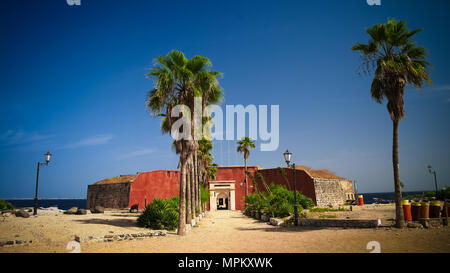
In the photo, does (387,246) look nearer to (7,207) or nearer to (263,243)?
(263,243)

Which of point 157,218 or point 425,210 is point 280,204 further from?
point 157,218

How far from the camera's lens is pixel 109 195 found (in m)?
34.4

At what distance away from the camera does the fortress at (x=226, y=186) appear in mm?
31078

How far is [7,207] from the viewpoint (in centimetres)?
2020

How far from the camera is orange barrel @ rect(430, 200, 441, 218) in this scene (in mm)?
10414

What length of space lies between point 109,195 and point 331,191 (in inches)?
1168

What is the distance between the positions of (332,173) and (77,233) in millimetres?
34840

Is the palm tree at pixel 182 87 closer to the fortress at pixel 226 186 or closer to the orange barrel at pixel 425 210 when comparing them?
the orange barrel at pixel 425 210

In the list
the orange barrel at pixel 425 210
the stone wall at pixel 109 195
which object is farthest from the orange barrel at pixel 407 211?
the stone wall at pixel 109 195

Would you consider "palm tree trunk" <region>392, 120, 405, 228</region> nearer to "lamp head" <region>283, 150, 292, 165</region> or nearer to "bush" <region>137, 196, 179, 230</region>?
"lamp head" <region>283, 150, 292, 165</region>

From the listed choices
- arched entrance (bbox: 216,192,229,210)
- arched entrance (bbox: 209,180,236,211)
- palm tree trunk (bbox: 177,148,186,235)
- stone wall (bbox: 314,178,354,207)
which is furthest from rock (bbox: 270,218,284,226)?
arched entrance (bbox: 216,192,229,210)

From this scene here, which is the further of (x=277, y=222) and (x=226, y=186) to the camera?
(x=226, y=186)

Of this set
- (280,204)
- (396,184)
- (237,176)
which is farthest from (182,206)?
(237,176)

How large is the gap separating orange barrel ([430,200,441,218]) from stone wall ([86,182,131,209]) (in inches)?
1197
